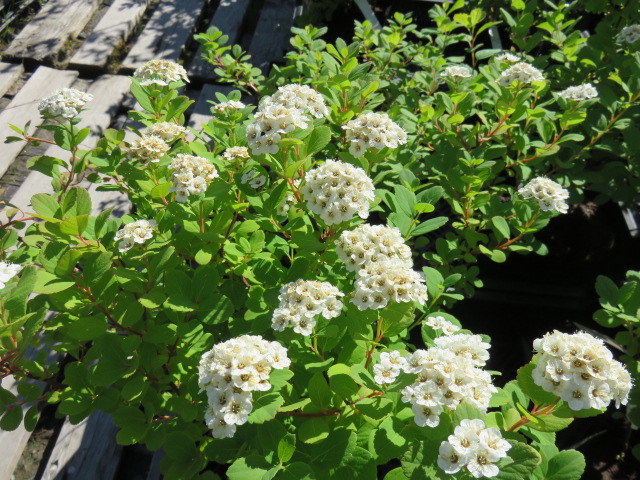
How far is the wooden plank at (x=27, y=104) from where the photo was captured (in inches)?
117

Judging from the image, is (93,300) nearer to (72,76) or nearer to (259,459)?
(259,459)

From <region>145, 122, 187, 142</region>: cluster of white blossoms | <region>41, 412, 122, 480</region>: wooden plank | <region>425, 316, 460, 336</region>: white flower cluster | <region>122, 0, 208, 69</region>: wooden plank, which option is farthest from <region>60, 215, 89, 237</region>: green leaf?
<region>122, 0, 208, 69</region>: wooden plank

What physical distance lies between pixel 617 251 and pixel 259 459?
2.42 m

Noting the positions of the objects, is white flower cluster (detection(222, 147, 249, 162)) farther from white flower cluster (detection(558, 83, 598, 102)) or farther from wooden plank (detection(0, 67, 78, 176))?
wooden plank (detection(0, 67, 78, 176))

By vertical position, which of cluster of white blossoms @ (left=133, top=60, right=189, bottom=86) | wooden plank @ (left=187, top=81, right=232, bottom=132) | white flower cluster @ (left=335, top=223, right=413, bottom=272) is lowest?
wooden plank @ (left=187, top=81, right=232, bottom=132)

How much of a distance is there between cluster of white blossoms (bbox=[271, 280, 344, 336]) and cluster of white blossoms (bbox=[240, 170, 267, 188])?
0.43 m

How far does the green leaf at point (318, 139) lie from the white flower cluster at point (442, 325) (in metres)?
0.62

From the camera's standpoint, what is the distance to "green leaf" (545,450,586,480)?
1.13m

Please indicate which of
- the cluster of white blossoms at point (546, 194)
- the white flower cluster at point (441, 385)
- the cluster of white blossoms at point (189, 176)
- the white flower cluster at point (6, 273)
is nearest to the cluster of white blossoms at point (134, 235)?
the cluster of white blossoms at point (189, 176)

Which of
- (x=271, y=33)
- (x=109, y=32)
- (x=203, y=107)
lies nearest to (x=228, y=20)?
(x=271, y=33)

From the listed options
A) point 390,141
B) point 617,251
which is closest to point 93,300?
point 390,141

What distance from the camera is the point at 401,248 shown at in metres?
1.30

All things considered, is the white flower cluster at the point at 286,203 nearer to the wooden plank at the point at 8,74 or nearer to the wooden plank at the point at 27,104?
the wooden plank at the point at 27,104

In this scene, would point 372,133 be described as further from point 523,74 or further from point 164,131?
point 523,74
